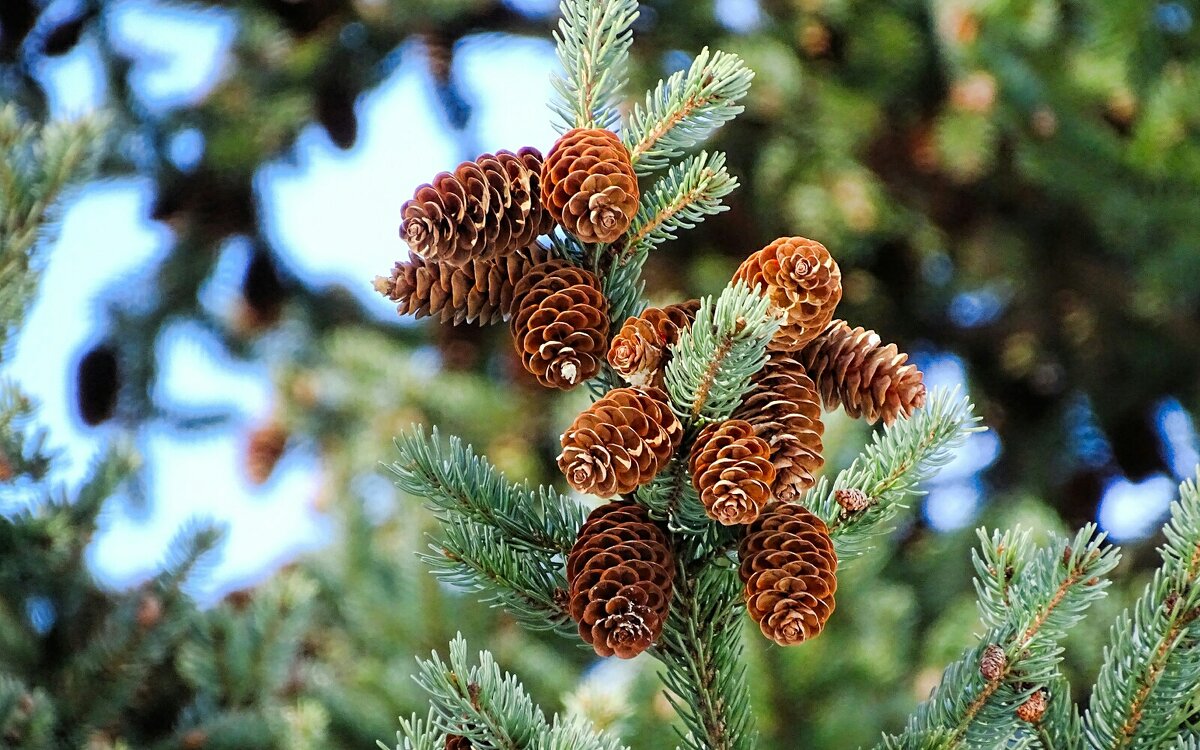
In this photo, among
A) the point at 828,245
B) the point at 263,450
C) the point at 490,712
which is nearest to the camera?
the point at 490,712

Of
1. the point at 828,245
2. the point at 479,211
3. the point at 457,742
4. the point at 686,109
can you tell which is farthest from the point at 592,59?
the point at 828,245

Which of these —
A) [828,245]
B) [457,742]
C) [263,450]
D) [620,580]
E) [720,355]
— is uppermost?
[720,355]

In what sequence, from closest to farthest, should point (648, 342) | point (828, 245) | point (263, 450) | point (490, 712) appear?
point (490, 712)
point (648, 342)
point (828, 245)
point (263, 450)

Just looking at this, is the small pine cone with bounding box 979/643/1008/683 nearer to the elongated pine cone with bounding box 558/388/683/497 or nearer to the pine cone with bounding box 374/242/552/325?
the elongated pine cone with bounding box 558/388/683/497

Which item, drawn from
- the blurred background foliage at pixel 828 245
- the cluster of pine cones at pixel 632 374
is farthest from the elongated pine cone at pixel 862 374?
the blurred background foliage at pixel 828 245

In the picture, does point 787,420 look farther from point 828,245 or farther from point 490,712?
point 828,245

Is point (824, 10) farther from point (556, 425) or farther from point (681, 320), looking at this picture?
point (681, 320)

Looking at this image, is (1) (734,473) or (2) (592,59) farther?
(2) (592,59)
